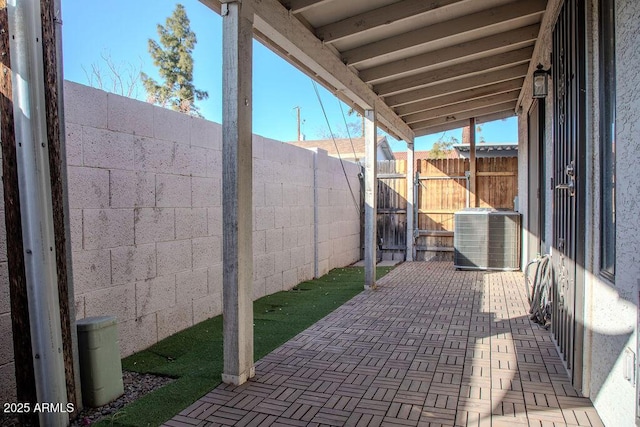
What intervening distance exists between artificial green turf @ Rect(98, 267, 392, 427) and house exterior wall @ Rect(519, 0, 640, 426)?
233 centimetres

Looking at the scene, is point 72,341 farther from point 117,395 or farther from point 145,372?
point 145,372

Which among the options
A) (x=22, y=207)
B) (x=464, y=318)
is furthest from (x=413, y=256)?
(x=22, y=207)

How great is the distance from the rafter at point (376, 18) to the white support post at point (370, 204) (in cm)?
212

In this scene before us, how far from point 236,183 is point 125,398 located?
152cm

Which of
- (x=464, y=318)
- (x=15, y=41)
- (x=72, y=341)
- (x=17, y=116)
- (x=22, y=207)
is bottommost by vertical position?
(x=464, y=318)

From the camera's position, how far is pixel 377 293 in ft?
20.2

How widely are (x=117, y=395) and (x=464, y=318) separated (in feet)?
11.2

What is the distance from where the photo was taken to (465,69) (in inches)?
237

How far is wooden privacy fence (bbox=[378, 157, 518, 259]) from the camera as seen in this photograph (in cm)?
924

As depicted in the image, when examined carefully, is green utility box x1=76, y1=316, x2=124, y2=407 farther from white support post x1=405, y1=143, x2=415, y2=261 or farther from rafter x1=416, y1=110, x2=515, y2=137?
rafter x1=416, y1=110, x2=515, y2=137

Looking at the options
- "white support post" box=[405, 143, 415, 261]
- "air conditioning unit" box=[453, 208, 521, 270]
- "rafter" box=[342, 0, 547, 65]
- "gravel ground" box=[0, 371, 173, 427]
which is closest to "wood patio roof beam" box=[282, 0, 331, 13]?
"rafter" box=[342, 0, 547, 65]

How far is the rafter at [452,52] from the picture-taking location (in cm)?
525

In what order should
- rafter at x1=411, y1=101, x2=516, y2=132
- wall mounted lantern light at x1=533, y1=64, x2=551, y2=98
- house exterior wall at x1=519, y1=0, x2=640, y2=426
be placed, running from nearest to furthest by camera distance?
house exterior wall at x1=519, y1=0, x2=640, y2=426 < wall mounted lantern light at x1=533, y1=64, x2=551, y2=98 < rafter at x1=411, y1=101, x2=516, y2=132

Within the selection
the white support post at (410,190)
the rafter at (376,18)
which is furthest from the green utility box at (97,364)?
the white support post at (410,190)
